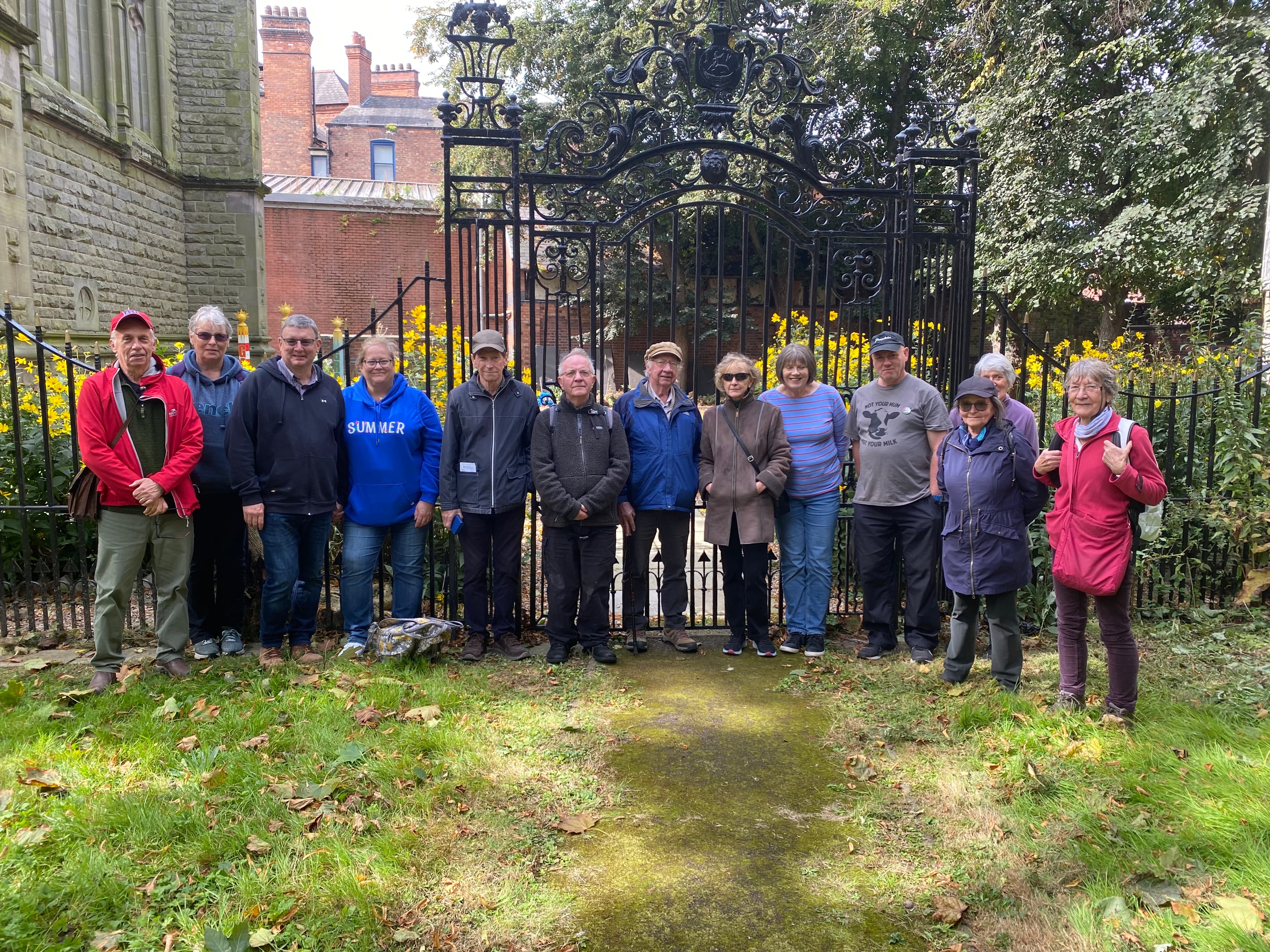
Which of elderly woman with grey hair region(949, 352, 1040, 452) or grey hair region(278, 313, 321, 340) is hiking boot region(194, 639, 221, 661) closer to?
grey hair region(278, 313, 321, 340)

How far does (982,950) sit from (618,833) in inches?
52.6

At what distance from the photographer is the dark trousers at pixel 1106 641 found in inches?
161

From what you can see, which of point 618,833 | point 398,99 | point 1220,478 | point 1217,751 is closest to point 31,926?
point 618,833

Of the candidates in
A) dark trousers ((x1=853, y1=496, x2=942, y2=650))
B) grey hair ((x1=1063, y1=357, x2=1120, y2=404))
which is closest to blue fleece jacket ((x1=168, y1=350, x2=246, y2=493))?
dark trousers ((x1=853, y1=496, x2=942, y2=650))

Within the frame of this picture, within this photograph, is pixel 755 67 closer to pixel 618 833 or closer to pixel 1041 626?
pixel 1041 626

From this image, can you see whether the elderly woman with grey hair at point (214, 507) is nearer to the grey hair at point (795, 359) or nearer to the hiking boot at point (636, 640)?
the hiking boot at point (636, 640)

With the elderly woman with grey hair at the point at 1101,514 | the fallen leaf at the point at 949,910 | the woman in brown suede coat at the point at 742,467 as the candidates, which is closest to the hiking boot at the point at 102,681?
the woman in brown suede coat at the point at 742,467

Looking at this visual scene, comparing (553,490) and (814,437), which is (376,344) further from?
(814,437)

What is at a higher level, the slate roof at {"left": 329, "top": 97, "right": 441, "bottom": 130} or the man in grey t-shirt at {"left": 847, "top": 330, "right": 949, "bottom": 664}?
the slate roof at {"left": 329, "top": 97, "right": 441, "bottom": 130}

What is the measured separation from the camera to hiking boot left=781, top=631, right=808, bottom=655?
18.6 ft

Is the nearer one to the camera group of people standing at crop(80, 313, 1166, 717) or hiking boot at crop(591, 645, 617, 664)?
group of people standing at crop(80, 313, 1166, 717)

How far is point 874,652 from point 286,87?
39.6 meters

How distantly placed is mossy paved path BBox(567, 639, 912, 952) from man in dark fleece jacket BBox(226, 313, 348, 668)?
2.14 metres

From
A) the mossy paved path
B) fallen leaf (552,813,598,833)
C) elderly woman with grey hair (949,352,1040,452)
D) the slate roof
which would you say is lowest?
the mossy paved path
